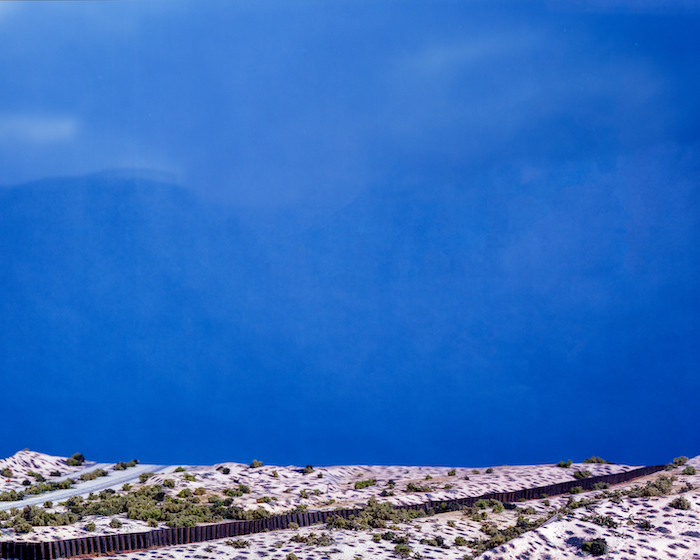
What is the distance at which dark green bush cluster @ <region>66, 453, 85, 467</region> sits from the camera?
6550 centimetres

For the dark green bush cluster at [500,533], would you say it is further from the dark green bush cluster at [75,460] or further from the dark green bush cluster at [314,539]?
the dark green bush cluster at [75,460]

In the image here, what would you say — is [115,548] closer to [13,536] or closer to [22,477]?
[13,536]

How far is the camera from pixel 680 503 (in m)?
32.9

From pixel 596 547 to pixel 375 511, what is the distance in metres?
15.1

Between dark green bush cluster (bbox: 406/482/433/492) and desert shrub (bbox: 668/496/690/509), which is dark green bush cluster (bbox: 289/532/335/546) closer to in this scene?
dark green bush cluster (bbox: 406/482/433/492)

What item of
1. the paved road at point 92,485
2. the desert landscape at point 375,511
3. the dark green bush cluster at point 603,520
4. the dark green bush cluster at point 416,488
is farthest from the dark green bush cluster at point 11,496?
the dark green bush cluster at point 603,520

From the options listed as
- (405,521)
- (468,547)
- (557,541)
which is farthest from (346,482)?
(557,541)

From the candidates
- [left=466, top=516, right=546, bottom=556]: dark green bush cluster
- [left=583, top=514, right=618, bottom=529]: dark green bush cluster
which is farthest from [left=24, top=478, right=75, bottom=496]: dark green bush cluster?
[left=583, top=514, right=618, bottom=529]: dark green bush cluster

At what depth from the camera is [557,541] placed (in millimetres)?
30469

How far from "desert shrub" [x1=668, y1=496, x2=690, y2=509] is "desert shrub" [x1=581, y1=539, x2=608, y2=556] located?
6.54 metres

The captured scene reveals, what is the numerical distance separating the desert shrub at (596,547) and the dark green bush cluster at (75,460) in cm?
5613

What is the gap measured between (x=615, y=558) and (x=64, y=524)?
29.3 m

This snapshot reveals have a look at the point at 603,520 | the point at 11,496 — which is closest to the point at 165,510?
the point at 11,496

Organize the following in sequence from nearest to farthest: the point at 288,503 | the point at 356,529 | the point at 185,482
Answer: the point at 356,529 < the point at 288,503 < the point at 185,482
